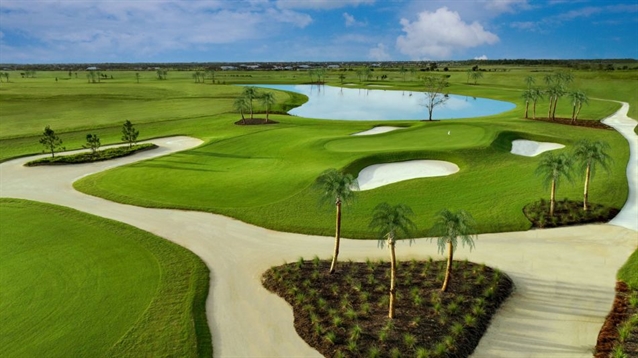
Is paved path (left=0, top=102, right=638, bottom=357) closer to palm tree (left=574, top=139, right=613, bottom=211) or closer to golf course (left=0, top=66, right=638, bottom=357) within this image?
golf course (left=0, top=66, right=638, bottom=357)

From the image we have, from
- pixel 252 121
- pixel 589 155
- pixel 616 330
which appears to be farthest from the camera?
pixel 252 121

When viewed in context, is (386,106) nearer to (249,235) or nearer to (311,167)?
(311,167)

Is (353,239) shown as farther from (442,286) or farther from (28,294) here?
(28,294)

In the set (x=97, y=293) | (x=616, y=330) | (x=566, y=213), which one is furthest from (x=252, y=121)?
(x=616, y=330)

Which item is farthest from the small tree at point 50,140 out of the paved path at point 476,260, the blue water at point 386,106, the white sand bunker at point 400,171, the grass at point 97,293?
the blue water at point 386,106

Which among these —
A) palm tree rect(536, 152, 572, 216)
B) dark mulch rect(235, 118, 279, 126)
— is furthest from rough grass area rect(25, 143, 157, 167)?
palm tree rect(536, 152, 572, 216)

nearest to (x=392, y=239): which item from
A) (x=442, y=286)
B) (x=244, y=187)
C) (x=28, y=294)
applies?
(x=442, y=286)
